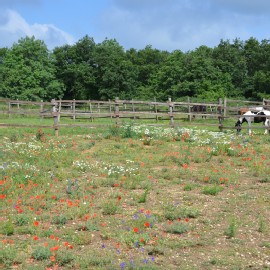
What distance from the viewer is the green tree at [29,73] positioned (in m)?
66.1

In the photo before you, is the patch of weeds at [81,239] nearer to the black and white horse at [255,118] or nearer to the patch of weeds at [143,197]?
the patch of weeds at [143,197]

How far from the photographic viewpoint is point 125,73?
230ft

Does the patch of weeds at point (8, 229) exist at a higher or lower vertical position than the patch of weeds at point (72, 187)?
lower

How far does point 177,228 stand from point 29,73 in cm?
6436

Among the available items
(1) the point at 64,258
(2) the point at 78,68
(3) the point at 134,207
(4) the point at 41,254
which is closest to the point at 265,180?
(3) the point at 134,207

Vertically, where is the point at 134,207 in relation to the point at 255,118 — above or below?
below

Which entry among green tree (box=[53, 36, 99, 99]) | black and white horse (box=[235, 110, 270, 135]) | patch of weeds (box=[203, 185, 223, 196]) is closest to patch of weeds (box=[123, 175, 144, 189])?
patch of weeds (box=[203, 185, 223, 196])

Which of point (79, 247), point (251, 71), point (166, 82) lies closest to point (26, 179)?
point (79, 247)

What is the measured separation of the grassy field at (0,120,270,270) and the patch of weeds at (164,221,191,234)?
2 centimetres

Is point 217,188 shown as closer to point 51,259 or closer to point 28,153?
point 51,259

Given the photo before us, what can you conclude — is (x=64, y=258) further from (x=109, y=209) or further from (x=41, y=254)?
(x=109, y=209)

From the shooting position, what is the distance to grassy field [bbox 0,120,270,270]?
20.3 feet

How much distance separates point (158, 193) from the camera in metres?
9.55

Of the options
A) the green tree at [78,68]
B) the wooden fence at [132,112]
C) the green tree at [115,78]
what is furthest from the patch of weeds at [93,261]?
the green tree at [78,68]
